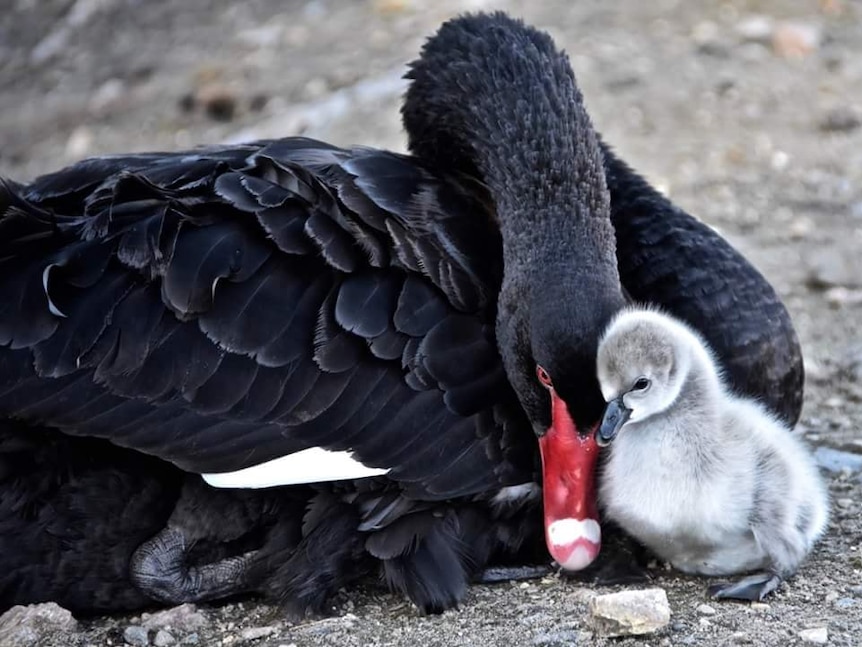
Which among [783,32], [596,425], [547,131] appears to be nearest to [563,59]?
[547,131]

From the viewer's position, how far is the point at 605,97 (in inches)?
246

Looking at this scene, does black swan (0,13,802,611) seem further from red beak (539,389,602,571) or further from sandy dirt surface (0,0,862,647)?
sandy dirt surface (0,0,862,647)

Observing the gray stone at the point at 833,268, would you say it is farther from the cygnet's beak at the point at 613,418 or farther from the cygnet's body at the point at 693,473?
the cygnet's beak at the point at 613,418

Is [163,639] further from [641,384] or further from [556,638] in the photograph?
[641,384]

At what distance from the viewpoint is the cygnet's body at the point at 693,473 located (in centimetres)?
285

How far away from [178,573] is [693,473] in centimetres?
110

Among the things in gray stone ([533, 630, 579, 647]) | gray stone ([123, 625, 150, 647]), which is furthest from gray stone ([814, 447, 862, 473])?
gray stone ([123, 625, 150, 647])

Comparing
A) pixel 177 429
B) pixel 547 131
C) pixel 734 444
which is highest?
pixel 547 131

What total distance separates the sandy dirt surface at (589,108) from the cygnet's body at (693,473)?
87mm

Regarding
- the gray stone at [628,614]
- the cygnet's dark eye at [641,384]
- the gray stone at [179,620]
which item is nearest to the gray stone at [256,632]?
the gray stone at [179,620]

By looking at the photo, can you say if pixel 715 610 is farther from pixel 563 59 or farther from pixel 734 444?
pixel 563 59

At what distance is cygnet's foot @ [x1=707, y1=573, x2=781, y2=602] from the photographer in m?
2.83

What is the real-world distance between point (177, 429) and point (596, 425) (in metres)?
0.85

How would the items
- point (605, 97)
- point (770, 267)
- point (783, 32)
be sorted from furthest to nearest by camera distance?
point (783, 32) → point (605, 97) → point (770, 267)
